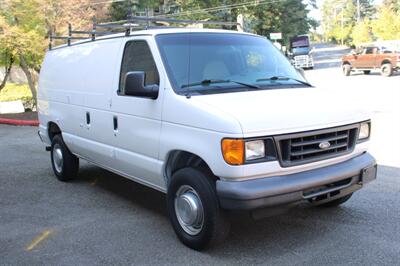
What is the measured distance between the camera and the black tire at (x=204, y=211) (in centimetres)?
414

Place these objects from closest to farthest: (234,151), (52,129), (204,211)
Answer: (234,151) → (204,211) → (52,129)

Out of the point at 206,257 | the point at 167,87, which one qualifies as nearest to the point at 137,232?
the point at 206,257

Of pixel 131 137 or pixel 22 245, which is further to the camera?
pixel 131 137

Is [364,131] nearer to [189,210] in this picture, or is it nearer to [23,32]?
[189,210]

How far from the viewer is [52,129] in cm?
759

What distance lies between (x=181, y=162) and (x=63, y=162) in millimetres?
3136

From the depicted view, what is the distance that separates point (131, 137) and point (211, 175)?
4.34 ft

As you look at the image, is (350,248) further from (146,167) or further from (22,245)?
(22,245)

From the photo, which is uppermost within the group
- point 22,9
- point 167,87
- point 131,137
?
point 22,9

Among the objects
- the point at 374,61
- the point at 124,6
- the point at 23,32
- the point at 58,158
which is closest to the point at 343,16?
the point at 124,6

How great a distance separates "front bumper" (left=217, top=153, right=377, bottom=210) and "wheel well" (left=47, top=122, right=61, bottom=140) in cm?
421

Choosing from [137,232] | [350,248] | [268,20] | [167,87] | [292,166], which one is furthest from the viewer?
[268,20]

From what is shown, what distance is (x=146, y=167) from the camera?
5055 mm

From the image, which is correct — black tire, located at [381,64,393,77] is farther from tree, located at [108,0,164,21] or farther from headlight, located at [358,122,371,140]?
headlight, located at [358,122,371,140]
